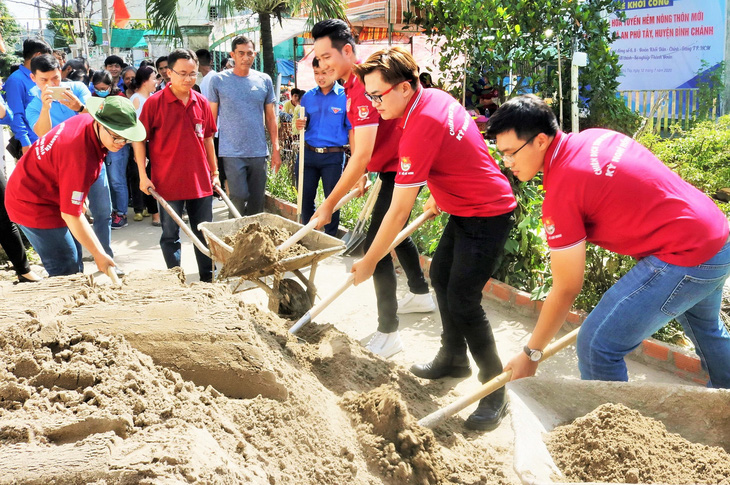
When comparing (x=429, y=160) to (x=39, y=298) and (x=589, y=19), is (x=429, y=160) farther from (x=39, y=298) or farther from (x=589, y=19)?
(x=589, y=19)

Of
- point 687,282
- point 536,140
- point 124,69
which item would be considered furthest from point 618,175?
point 124,69

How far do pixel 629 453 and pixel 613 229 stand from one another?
3.04ft

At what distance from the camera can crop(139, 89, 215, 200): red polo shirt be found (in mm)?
5660

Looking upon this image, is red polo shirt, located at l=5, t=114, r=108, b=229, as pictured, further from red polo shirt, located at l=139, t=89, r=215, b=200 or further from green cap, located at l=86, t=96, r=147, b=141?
red polo shirt, located at l=139, t=89, r=215, b=200

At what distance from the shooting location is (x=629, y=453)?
7.52ft

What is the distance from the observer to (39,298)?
10.3 feet

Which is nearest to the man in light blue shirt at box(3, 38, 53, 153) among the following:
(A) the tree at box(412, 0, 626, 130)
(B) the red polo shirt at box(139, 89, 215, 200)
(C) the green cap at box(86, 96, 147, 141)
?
(B) the red polo shirt at box(139, 89, 215, 200)

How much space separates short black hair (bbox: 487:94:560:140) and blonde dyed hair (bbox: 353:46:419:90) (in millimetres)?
883

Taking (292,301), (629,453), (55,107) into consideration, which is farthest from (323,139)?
(629,453)

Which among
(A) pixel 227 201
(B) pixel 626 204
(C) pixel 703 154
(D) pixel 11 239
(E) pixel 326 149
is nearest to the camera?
(B) pixel 626 204

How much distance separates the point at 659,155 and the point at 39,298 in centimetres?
669

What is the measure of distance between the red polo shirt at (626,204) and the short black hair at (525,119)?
0.39ft

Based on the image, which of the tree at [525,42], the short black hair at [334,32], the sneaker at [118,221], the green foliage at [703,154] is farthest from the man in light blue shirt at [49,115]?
the green foliage at [703,154]

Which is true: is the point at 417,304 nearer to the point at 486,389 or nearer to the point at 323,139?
the point at 323,139
